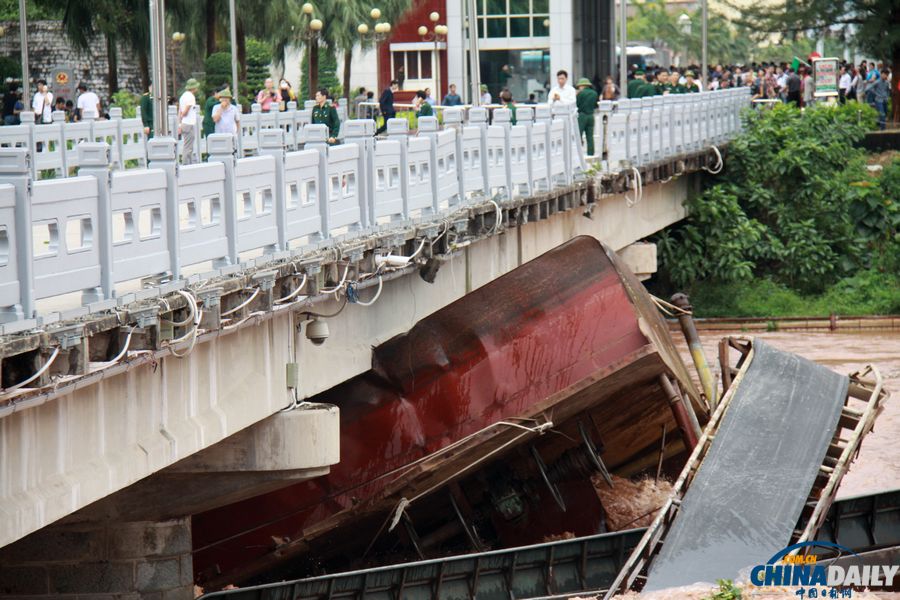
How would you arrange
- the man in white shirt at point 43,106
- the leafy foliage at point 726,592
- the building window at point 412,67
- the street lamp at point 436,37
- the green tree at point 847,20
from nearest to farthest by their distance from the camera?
the leafy foliage at point 726,592
the man in white shirt at point 43,106
the green tree at point 847,20
the street lamp at point 436,37
the building window at point 412,67

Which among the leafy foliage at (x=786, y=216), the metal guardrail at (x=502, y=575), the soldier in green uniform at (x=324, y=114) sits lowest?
the metal guardrail at (x=502, y=575)

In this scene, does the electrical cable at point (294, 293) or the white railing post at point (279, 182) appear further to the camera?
the white railing post at point (279, 182)

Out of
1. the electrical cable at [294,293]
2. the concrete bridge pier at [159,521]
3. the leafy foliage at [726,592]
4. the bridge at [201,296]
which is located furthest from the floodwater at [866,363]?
the electrical cable at [294,293]

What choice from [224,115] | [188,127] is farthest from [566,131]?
[188,127]

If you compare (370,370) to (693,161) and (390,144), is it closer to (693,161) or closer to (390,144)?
(390,144)

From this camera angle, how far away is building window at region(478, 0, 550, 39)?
2672 inches

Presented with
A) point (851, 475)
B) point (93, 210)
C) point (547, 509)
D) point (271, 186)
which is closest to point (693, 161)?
point (851, 475)

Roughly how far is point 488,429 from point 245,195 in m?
5.99

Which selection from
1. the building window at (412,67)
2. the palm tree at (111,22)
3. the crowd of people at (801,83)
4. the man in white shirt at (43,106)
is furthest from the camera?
the building window at (412,67)

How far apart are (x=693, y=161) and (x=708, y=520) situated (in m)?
19.1

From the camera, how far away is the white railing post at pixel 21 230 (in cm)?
968

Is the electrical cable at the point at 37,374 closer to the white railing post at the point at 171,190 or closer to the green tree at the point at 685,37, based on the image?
the white railing post at the point at 171,190

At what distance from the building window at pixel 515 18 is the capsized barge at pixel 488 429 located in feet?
157

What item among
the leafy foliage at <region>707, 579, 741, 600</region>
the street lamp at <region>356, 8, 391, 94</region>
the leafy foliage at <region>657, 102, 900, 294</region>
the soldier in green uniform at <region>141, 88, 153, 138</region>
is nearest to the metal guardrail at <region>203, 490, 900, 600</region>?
the leafy foliage at <region>707, 579, 741, 600</region>
